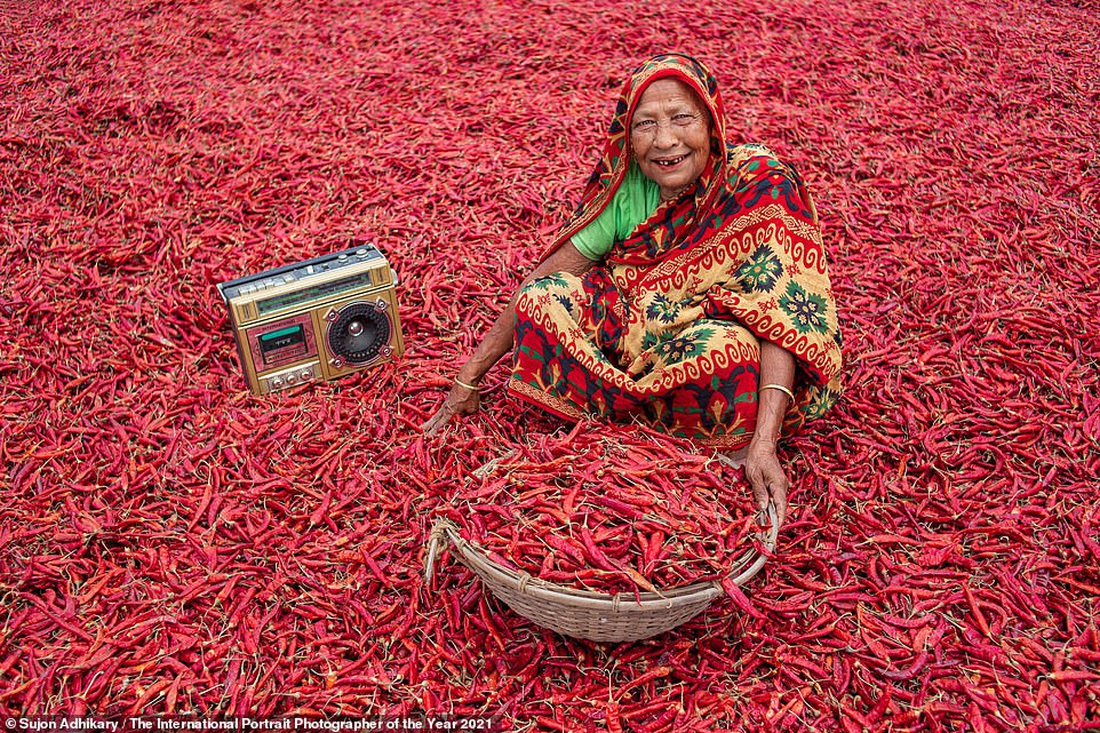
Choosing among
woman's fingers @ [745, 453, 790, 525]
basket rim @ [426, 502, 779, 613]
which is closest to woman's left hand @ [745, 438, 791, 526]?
woman's fingers @ [745, 453, 790, 525]

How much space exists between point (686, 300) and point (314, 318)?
5.53ft

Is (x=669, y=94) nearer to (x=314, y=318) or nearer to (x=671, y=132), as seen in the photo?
(x=671, y=132)

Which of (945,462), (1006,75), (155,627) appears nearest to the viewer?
(155,627)

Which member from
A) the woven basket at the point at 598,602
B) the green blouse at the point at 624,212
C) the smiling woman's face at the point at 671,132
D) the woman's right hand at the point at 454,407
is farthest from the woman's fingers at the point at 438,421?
the smiling woman's face at the point at 671,132

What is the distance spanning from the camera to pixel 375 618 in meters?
3.07

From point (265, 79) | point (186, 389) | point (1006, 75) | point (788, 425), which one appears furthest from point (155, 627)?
point (1006, 75)

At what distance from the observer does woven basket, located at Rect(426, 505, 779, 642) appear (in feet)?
8.26

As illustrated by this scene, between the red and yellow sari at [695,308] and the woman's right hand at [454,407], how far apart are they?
0.68 ft

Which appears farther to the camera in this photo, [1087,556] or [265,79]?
[265,79]

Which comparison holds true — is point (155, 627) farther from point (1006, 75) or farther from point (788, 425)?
point (1006, 75)

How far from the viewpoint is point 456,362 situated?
434cm

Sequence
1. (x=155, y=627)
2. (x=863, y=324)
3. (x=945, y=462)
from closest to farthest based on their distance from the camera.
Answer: (x=155, y=627)
(x=945, y=462)
(x=863, y=324)

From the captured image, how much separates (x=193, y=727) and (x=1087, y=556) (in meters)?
3.03

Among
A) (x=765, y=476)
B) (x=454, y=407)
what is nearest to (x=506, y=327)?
(x=454, y=407)
